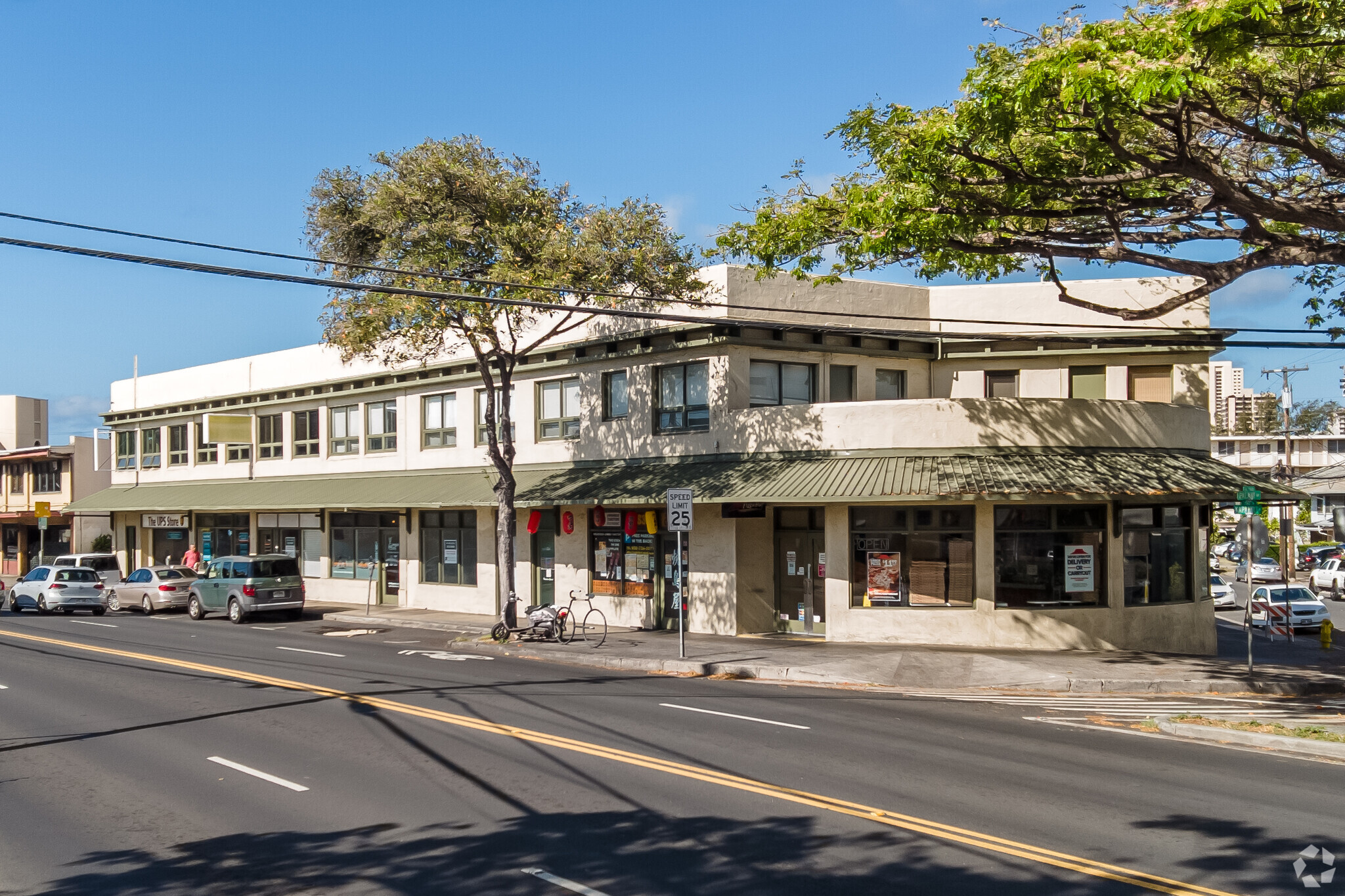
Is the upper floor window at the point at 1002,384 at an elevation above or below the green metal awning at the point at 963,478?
above

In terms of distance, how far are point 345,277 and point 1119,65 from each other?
16999 mm

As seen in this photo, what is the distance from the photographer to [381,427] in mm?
33156

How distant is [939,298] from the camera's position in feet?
87.4

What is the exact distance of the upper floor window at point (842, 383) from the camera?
2467 cm

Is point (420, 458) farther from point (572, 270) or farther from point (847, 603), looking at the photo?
point (847, 603)

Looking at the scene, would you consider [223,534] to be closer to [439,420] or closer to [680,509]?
[439,420]

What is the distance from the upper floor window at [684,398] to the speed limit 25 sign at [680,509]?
5.17 meters

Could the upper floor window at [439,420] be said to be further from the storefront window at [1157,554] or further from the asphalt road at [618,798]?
the storefront window at [1157,554]

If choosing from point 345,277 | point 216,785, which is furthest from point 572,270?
point 216,785

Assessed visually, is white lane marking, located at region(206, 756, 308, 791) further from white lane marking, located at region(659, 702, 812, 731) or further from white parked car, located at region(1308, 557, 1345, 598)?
white parked car, located at region(1308, 557, 1345, 598)

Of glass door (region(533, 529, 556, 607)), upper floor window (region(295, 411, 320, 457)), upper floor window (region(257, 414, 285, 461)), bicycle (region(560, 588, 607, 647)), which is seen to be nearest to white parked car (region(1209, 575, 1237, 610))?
bicycle (region(560, 588, 607, 647))

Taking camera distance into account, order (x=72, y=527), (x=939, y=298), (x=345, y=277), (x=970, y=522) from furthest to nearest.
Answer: (x=72, y=527) < (x=939, y=298) < (x=345, y=277) < (x=970, y=522)

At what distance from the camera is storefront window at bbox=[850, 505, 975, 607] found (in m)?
20.5

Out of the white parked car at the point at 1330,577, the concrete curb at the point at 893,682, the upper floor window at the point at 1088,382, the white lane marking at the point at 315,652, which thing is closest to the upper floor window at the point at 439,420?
the white lane marking at the point at 315,652
